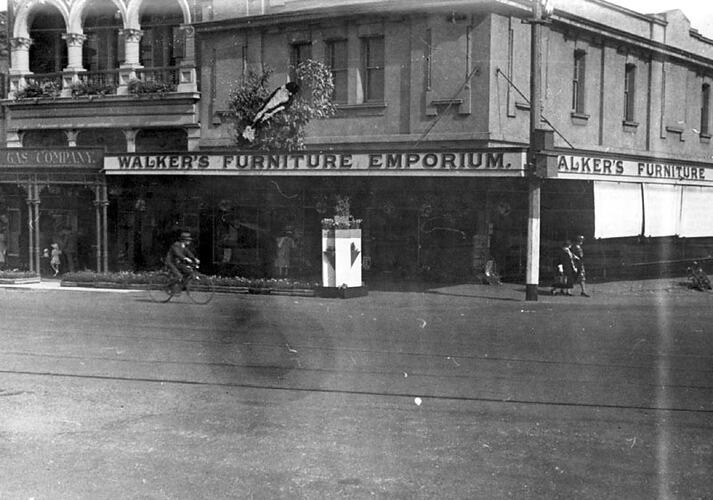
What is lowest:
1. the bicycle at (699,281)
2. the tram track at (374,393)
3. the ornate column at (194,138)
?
the tram track at (374,393)

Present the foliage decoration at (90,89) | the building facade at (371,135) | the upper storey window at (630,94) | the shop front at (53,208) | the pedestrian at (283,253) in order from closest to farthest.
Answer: the building facade at (371,135) < the pedestrian at (283,253) < the shop front at (53,208) < the upper storey window at (630,94) < the foliage decoration at (90,89)

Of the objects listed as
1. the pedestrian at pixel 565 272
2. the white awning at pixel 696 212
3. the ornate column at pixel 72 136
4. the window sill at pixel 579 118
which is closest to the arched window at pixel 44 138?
the ornate column at pixel 72 136

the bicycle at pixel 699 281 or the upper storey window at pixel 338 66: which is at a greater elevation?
the upper storey window at pixel 338 66

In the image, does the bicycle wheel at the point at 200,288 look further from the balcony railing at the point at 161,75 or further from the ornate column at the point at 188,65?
the balcony railing at the point at 161,75

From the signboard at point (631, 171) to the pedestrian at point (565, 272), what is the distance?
6.14 ft

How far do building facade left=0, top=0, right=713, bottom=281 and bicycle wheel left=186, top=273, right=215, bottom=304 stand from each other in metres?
4.77

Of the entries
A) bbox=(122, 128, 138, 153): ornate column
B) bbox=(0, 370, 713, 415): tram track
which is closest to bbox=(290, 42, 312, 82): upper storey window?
bbox=(122, 128, 138, 153): ornate column

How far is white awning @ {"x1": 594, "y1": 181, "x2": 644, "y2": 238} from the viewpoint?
22953 mm

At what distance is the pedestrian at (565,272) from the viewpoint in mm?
21531

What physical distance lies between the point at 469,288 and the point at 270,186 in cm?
750

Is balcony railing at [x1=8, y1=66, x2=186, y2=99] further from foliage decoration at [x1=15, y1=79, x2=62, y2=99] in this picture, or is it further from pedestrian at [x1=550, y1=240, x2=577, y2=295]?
pedestrian at [x1=550, y1=240, x2=577, y2=295]

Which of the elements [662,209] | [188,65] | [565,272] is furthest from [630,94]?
[188,65]

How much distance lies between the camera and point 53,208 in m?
31.5

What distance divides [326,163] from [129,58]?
431 inches
